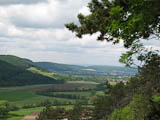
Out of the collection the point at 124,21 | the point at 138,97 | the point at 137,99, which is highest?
the point at 124,21

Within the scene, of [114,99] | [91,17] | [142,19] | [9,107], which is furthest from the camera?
[9,107]

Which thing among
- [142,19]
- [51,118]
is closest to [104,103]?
[51,118]

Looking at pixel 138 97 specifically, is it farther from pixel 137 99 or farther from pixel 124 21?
pixel 124 21

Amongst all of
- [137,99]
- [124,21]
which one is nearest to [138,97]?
[137,99]

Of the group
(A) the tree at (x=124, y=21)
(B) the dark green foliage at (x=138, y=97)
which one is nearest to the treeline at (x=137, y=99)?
(B) the dark green foliage at (x=138, y=97)

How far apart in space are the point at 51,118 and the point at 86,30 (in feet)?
224

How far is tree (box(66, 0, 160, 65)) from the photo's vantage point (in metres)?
9.30

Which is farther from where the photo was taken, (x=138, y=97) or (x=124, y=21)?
(x=138, y=97)

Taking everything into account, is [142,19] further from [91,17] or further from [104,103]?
[104,103]

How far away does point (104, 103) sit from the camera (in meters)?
63.3

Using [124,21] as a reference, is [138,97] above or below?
below

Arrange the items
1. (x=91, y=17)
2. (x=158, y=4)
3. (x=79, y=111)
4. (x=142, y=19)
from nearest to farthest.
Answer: (x=158, y=4), (x=142, y=19), (x=91, y=17), (x=79, y=111)

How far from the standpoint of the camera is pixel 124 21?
10.4 meters

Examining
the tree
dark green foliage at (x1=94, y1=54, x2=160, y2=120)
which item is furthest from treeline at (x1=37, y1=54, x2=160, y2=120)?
the tree
